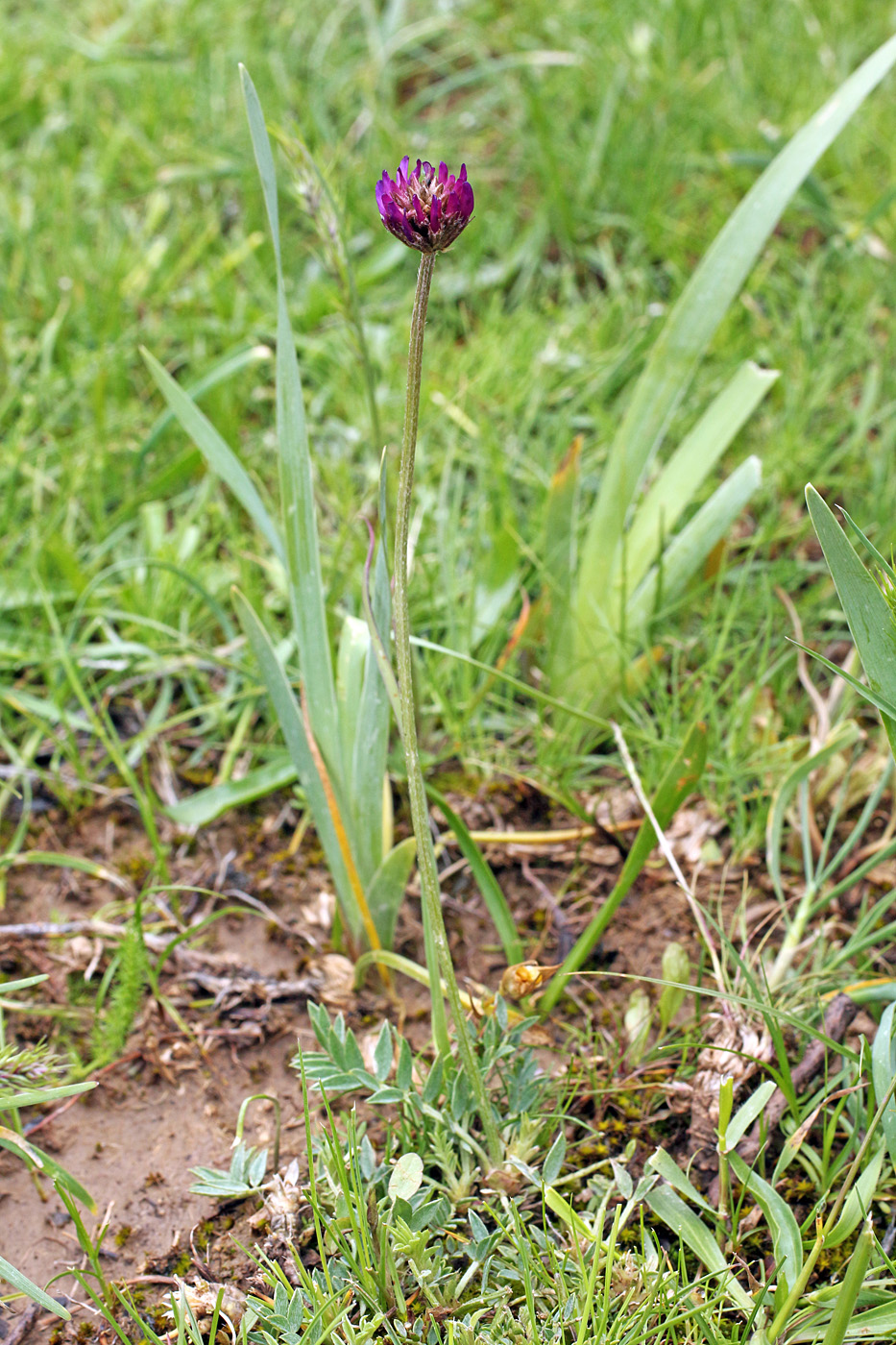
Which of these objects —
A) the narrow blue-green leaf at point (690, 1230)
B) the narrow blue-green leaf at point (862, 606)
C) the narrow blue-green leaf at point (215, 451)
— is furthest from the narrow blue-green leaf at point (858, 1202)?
the narrow blue-green leaf at point (215, 451)

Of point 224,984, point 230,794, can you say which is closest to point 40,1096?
point 224,984

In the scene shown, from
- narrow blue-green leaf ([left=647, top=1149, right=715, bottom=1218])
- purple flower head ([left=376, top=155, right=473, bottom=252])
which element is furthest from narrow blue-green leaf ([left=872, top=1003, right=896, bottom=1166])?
purple flower head ([left=376, top=155, right=473, bottom=252])

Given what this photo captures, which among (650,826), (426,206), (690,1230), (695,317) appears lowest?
(690,1230)

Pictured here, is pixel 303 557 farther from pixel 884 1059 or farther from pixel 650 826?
pixel 884 1059

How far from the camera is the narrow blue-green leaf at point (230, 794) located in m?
1.71

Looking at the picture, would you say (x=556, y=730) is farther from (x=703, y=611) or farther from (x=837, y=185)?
(x=837, y=185)

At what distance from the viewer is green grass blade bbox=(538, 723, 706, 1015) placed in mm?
1306

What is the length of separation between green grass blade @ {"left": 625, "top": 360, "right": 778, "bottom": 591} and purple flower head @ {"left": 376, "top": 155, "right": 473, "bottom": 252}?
2.73 ft

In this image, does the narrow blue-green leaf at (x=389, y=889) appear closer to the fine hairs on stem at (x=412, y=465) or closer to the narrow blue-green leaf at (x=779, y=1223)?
the fine hairs on stem at (x=412, y=465)

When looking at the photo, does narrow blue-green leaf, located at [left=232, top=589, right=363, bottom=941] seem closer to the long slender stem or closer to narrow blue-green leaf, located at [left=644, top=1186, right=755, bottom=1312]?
the long slender stem

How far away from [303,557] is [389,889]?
458 millimetres

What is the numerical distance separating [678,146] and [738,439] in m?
0.98

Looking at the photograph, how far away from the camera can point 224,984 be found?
1.55 m

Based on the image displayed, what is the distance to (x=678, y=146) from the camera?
108 inches
